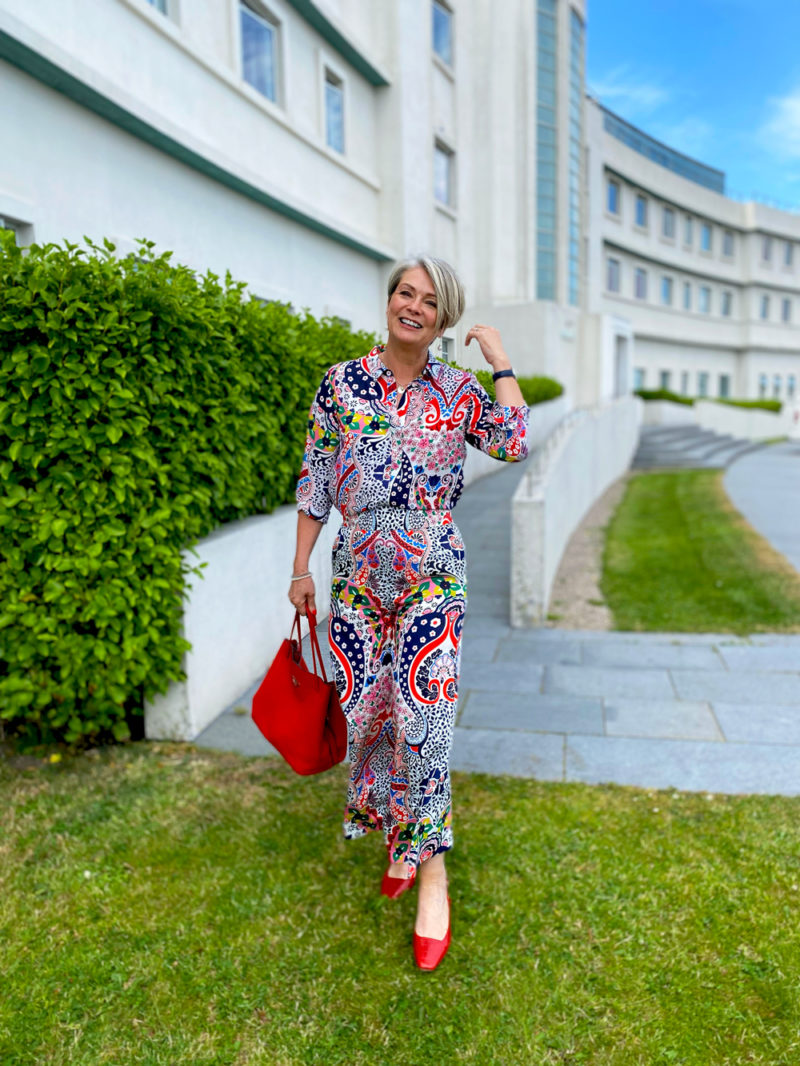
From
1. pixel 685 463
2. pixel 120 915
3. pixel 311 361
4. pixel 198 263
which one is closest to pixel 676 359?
pixel 685 463

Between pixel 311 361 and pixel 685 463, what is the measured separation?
17.9 m

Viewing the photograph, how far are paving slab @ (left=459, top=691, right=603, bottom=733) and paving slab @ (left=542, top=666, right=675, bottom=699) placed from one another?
165 millimetres

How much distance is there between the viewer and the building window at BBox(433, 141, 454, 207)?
736 inches

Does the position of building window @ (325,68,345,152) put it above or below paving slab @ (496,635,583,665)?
above

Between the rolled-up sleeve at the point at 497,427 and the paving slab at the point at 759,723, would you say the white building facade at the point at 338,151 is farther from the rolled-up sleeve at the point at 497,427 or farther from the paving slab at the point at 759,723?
the paving slab at the point at 759,723

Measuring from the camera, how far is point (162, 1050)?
225 cm

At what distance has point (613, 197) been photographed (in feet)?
121

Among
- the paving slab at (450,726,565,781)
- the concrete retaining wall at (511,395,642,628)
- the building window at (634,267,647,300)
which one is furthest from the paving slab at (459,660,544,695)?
the building window at (634,267,647,300)

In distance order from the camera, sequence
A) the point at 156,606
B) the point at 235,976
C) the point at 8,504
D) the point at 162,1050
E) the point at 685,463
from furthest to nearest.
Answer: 1. the point at 685,463
2. the point at 156,606
3. the point at 8,504
4. the point at 235,976
5. the point at 162,1050

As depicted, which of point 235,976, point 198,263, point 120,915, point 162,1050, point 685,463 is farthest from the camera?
point 685,463

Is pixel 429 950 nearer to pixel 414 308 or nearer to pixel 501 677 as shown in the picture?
pixel 414 308

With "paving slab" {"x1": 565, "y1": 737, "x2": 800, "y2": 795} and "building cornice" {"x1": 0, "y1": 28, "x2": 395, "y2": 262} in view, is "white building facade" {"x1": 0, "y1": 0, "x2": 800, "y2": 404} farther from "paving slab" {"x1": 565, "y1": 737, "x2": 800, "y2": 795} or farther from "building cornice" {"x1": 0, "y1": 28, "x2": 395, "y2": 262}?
"paving slab" {"x1": 565, "y1": 737, "x2": 800, "y2": 795}

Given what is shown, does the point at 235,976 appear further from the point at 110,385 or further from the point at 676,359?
the point at 676,359

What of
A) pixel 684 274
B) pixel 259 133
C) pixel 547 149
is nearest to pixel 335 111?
pixel 259 133
